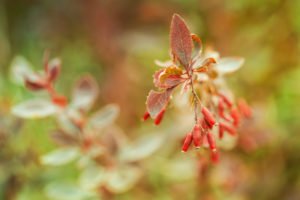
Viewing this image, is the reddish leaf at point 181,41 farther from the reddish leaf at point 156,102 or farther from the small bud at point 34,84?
the small bud at point 34,84

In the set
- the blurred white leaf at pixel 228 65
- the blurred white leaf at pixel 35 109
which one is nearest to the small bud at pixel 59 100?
the blurred white leaf at pixel 35 109

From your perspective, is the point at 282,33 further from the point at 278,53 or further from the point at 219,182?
the point at 219,182

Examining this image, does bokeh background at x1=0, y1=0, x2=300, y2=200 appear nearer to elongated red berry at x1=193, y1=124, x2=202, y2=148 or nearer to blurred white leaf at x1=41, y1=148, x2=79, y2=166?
blurred white leaf at x1=41, y1=148, x2=79, y2=166

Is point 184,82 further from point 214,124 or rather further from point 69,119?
point 69,119

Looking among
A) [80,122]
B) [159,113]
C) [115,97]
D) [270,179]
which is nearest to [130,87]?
[115,97]

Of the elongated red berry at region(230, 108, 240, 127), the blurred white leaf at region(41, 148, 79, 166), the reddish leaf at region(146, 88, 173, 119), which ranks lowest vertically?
the elongated red berry at region(230, 108, 240, 127)

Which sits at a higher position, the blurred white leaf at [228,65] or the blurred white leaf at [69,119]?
the blurred white leaf at [69,119]

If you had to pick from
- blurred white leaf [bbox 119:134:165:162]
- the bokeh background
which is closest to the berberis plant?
blurred white leaf [bbox 119:134:165:162]
